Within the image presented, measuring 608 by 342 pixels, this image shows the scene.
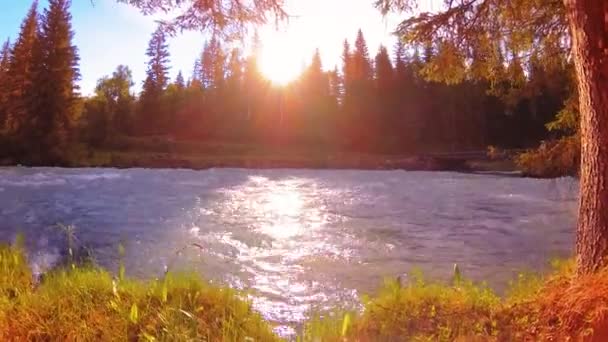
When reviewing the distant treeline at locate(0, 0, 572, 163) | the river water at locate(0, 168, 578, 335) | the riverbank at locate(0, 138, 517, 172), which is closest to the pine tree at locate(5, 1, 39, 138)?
the distant treeline at locate(0, 0, 572, 163)

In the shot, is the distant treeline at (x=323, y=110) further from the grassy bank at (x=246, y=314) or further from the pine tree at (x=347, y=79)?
the grassy bank at (x=246, y=314)

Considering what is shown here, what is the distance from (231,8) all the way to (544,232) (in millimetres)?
9491

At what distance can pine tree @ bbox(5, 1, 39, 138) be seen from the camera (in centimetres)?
4350

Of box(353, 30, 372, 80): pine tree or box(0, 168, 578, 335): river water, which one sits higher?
box(353, 30, 372, 80): pine tree

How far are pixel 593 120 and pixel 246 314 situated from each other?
358cm

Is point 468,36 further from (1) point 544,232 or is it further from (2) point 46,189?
(2) point 46,189

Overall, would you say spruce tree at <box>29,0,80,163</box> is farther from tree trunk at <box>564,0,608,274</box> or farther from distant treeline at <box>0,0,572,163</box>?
tree trunk at <box>564,0,608,274</box>

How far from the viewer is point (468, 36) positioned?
608 cm

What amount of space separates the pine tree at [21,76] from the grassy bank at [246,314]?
1731 inches

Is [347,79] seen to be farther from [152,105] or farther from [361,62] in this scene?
[152,105]

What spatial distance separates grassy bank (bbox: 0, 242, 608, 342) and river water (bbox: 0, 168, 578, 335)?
0.95 meters

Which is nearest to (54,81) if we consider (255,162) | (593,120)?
(255,162)

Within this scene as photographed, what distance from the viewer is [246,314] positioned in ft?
15.3

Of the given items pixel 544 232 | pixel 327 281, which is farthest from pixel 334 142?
pixel 327 281
